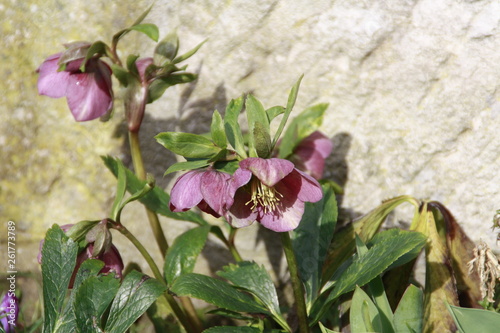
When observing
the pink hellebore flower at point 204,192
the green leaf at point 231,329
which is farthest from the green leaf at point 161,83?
the green leaf at point 231,329

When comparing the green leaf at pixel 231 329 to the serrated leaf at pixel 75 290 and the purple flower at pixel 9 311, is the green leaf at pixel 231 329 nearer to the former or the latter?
the serrated leaf at pixel 75 290

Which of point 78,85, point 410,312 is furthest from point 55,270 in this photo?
point 410,312

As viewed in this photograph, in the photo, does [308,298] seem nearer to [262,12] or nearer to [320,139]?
[320,139]

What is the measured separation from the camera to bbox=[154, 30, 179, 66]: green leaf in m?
1.33

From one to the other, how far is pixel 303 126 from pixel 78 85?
0.53 metres

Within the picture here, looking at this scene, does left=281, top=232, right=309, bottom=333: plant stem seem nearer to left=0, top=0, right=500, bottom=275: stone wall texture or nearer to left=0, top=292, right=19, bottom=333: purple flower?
left=0, top=0, right=500, bottom=275: stone wall texture

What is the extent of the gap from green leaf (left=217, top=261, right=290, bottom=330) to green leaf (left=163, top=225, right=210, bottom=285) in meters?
0.12

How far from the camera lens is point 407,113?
1.42 meters

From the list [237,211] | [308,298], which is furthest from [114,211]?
[308,298]

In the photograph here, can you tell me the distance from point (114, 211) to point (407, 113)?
2.38 feet

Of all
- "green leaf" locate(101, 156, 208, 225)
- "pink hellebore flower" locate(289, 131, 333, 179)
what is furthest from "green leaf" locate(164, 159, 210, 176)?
"pink hellebore flower" locate(289, 131, 333, 179)

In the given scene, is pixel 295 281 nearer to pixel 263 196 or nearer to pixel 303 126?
pixel 263 196

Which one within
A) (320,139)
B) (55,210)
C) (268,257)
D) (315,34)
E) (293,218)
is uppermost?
(315,34)

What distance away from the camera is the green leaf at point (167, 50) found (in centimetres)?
133
